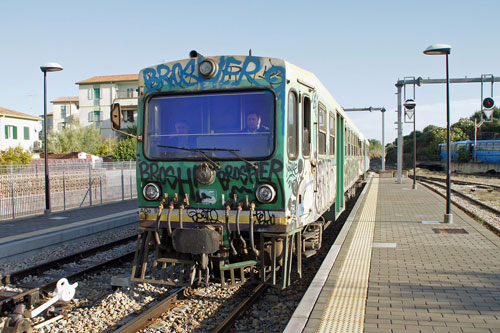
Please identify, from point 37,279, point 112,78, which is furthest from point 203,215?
point 112,78

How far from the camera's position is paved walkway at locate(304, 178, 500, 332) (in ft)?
16.2

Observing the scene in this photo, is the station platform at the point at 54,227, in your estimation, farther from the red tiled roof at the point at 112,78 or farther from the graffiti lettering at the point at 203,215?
the red tiled roof at the point at 112,78

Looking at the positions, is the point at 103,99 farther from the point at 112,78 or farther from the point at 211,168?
the point at 211,168

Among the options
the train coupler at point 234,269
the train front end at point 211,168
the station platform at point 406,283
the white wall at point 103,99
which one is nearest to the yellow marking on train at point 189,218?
the train front end at point 211,168

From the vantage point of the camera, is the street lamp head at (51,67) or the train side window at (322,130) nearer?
the train side window at (322,130)

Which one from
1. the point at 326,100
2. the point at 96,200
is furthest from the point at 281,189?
the point at 96,200

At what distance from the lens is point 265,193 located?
5.86 meters

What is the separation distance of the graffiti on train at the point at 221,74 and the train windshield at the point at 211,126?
5.7 inches

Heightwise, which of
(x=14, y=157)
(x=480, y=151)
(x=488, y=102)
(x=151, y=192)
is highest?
(x=488, y=102)

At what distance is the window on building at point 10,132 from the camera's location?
150 ft

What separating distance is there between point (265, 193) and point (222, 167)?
67 centimetres

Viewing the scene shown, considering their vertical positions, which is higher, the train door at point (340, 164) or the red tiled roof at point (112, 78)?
Result: the red tiled roof at point (112, 78)

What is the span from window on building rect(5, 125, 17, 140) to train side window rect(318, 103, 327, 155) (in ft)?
148

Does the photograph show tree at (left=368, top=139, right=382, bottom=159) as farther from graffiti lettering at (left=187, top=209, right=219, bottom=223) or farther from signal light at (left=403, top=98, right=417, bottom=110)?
graffiti lettering at (left=187, top=209, right=219, bottom=223)
